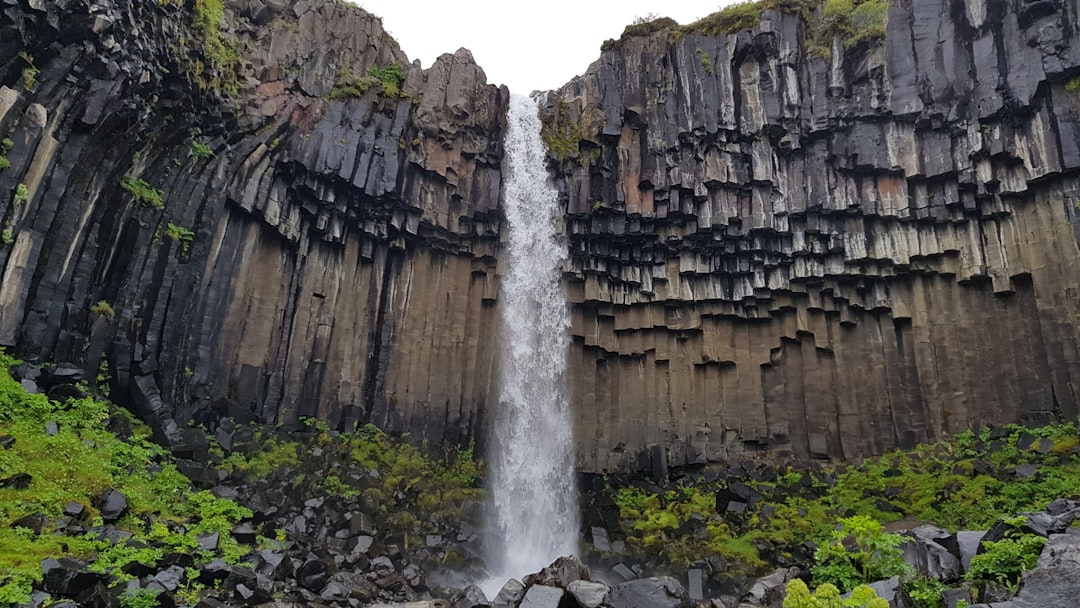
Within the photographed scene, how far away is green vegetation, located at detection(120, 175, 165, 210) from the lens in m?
15.4

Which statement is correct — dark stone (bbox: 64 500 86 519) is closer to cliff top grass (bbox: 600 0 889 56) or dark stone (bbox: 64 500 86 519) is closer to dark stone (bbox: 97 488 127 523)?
dark stone (bbox: 97 488 127 523)

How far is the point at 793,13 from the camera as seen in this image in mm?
22266

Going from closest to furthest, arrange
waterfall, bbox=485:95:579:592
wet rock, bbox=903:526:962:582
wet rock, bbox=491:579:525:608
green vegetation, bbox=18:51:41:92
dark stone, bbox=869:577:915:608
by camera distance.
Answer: dark stone, bbox=869:577:915:608 → wet rock, bbox=903:526:962:582 → wet rock, bbox=491:579:525:608 → green vegetation, bbox=18:51:41:92 → waterfall, bbox=485:95:579:592

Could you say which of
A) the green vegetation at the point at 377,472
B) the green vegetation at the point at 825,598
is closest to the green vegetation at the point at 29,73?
the green vegetation at the point at 377,472

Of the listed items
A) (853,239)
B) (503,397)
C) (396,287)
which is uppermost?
(853,239)

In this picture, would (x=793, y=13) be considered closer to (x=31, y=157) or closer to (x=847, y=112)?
(x=847, y=112)

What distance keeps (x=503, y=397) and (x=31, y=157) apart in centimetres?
1378

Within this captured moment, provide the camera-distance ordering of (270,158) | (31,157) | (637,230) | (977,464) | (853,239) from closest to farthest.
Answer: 1. (31,157)
2. (977,464)
3. (270,158)
4. (853,239)
5. (637,230)

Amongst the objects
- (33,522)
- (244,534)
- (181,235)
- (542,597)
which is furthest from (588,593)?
(181,235)

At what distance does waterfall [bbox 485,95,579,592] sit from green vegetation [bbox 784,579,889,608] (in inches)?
552

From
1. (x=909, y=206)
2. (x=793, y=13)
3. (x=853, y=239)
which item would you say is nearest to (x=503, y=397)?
(x=853, y=239)

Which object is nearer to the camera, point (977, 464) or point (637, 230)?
point (977, 464)

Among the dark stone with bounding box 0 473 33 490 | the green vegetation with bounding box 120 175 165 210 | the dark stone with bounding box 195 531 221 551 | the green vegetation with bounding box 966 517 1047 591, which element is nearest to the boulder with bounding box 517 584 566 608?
A: the green vegetation with bounding box 966 517 1047 591

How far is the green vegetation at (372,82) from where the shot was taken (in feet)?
68.9
